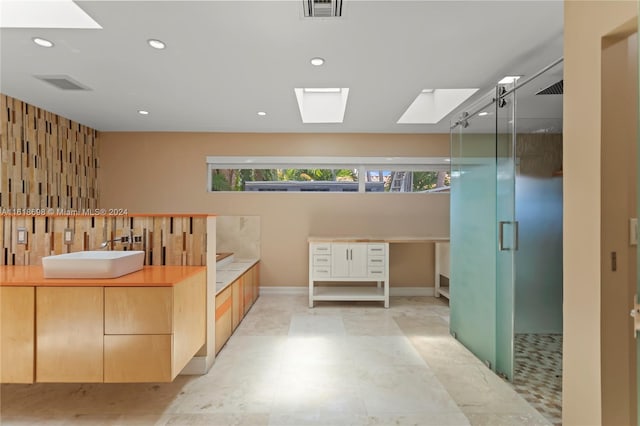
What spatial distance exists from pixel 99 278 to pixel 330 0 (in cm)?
204

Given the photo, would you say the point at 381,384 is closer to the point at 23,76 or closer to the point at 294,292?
the point at 294,292

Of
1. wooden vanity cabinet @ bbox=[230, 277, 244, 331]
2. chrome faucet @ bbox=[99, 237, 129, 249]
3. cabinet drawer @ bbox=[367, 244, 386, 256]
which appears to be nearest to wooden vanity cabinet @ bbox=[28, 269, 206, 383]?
chrome faucet @ bbox=[99, 237, 129, 249]

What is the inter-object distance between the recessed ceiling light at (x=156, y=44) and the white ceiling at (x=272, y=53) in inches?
1.4

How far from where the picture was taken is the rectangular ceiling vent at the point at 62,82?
9.04ft

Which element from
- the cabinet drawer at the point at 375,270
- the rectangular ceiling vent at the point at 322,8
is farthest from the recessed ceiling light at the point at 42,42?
the cabinet drawer at the point at 375,270

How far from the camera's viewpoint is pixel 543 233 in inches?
115

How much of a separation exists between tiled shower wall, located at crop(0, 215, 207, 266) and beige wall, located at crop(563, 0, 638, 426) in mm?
2172

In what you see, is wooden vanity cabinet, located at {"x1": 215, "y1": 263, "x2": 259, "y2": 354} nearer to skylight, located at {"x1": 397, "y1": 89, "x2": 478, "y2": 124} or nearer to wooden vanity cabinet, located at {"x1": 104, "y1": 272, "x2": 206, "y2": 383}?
wooden vanity cabinet, located at {"x1": 104, "y1": 272, "x2": 206, "y2": 383}

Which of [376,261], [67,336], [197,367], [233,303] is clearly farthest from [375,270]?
[67,336]

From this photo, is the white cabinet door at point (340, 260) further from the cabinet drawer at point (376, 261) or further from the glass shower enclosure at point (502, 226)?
the glass shower enclosure at point (502, 226)

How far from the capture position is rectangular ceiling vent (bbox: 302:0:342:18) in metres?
1.79

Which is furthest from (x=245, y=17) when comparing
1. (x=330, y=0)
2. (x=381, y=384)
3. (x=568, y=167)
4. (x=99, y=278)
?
(x=381, y=384)

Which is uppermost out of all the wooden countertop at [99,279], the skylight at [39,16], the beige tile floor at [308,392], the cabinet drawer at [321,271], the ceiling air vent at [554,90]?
the skylight at [39,16]

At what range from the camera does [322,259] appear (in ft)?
12.9
